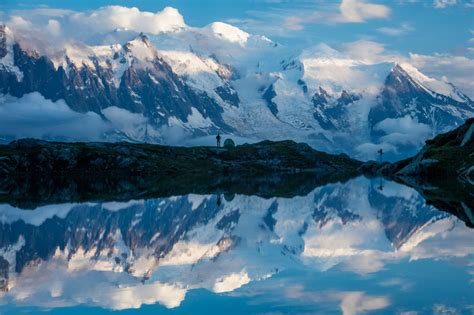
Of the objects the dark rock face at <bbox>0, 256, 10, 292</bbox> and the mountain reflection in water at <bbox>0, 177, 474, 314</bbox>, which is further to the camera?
the dark rock face at <bbox>0, 256, 10, 292</bbox>

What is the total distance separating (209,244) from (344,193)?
83884 mm

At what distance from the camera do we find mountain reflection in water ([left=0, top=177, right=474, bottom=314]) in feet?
126

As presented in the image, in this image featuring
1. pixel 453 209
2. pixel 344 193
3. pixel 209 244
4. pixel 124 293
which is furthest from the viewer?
pixel 344 193

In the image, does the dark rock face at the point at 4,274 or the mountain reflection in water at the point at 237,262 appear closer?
the mountain reflection in water at the point at 237,262

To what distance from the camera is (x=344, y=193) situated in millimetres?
143375

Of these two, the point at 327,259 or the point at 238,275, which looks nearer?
the point at 238,275

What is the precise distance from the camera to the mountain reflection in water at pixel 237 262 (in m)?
38.3

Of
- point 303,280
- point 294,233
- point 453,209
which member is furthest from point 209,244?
point 453,209

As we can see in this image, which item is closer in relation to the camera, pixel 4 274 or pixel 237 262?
pixel 4 274

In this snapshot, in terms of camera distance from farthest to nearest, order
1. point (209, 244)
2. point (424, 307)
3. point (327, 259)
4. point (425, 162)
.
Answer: point (425, 162) < point (209, 244) < point (327, 259) < point (424, 307)

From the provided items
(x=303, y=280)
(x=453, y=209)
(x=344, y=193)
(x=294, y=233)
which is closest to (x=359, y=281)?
(x=303, y=280)

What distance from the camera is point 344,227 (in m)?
77.1

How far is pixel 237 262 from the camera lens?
171 ft

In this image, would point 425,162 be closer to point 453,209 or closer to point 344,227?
point 453,209
